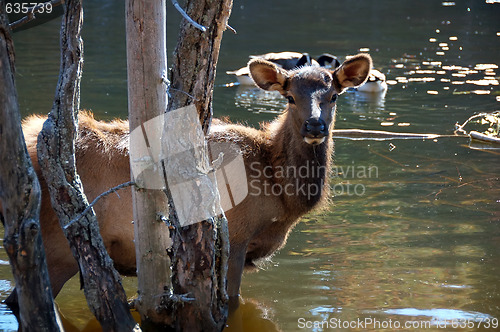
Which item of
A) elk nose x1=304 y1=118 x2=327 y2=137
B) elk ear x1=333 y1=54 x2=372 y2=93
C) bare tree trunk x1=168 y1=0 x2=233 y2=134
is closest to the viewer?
bare tree trunk x1=168 y1=0 x2=233 y2=134

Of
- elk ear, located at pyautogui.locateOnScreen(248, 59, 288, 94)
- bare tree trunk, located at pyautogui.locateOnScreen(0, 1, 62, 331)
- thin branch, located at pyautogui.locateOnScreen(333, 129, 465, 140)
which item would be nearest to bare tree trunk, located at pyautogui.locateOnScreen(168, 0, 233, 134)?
bare tree trunk, located at pyautogui.locateOnScreen(0, 1, 62, 331)

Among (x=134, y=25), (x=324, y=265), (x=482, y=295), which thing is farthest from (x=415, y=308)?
(x=134, y=25)

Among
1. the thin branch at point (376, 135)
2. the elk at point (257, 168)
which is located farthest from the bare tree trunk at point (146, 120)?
the thin branch at point (376, 135)

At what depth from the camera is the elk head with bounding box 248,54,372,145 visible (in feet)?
20.5

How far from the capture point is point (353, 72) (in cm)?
680

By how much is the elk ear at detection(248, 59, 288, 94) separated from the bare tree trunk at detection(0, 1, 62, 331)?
266 cm

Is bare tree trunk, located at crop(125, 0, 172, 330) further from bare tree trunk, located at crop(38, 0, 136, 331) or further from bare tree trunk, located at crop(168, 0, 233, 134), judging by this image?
bare tree trunk, located at crop(38, 0, 136, 331)

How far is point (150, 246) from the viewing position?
546 cm

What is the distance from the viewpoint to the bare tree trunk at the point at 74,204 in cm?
504

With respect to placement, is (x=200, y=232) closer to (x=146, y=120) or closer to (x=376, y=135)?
(x=146, y=120)

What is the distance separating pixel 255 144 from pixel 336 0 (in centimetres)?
2296

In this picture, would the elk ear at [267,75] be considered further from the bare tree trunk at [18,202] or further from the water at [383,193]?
the bare tree trunk at [18,202]

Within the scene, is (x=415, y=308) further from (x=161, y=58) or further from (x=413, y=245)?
(x=161, y=58)

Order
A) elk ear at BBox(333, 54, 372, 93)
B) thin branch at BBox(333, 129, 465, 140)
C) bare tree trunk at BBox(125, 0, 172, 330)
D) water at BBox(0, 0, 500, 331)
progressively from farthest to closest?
thin branch at BBox(333, 129, 465, 140)
elk ear at BBox(333, 54, 372, 93)
water at BBox(0, 0, 500, 331)
bare tree trunk at BBox(125, 0, 172, 330)
